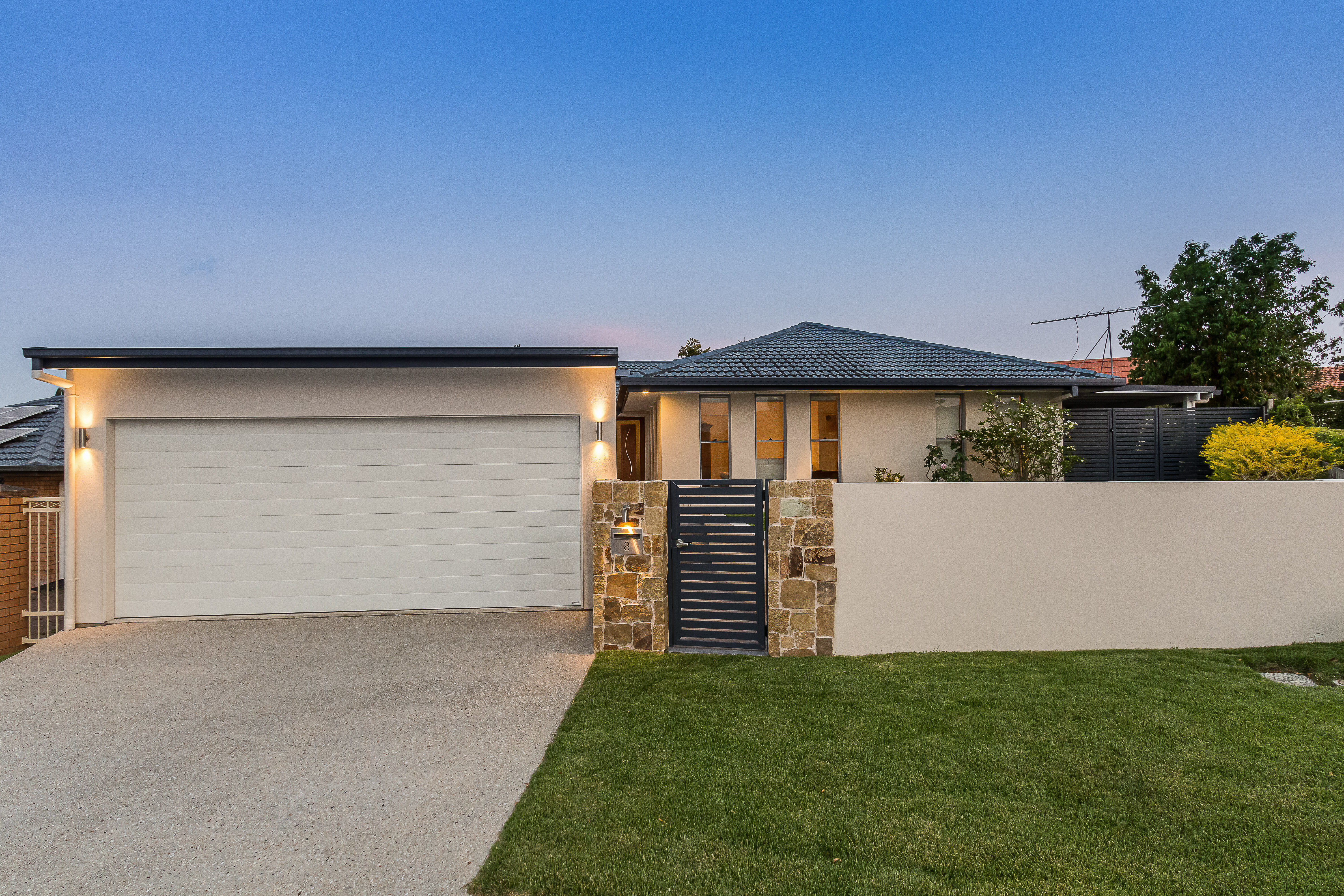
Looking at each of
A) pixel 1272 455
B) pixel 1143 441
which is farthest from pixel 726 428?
pixel 1143 441

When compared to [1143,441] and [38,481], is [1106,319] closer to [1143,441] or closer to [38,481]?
[1143,441]

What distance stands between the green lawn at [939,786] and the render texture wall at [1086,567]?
539 millimetres

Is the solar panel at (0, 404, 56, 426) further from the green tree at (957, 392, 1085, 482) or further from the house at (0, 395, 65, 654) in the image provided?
the green tree at (957, 392, 1085, 482)

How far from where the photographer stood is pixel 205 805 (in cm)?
317

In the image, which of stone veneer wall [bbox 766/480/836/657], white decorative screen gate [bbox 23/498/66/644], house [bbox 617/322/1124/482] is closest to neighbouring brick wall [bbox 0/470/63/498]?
white decorative screen gate [bbox 23/498/66/644]

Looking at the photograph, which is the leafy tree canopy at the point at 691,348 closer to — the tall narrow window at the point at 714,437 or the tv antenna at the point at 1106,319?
the tv antenna at the point at 1106,319

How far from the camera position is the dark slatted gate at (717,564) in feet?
17.6

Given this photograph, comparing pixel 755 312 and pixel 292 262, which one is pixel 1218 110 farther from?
pixel 292 262

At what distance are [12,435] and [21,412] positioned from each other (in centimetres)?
273

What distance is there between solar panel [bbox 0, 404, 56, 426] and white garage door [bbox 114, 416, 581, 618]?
9135 millimetres

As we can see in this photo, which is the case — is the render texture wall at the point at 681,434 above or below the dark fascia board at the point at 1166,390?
below

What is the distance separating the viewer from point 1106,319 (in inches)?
867

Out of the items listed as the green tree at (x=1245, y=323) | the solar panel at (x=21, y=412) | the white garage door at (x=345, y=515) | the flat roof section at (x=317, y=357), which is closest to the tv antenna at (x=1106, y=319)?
the green tree at (x=1245, y=323)

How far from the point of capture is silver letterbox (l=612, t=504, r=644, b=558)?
542cm
